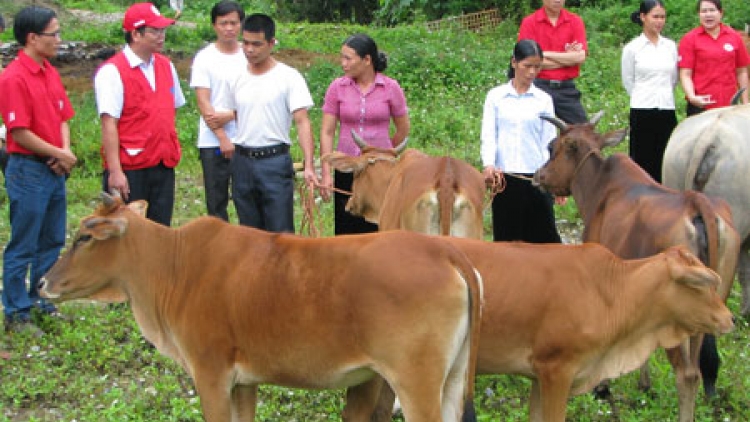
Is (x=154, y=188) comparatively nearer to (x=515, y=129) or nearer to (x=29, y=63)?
(x=29, y=63)

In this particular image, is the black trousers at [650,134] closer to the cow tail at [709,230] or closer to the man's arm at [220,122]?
the cow tail at [709,230]

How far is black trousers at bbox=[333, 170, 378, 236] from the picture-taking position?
28.4 feet

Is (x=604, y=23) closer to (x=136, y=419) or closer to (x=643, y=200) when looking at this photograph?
(x=643, y=200)

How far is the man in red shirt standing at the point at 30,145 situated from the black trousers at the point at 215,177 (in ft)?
4.25

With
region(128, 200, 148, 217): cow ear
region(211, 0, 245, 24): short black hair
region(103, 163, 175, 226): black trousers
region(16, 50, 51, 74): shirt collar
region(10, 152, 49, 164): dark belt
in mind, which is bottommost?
region(103, 163, 175, 226): black trousers

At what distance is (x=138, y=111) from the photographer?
24.9ft

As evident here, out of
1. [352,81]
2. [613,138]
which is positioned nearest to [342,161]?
[352,81]

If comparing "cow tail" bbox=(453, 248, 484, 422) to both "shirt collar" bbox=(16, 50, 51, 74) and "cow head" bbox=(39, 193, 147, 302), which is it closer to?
"cow head" bbox=(39, 193, 147, 302)

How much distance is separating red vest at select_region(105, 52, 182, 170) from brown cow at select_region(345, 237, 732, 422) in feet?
9.32

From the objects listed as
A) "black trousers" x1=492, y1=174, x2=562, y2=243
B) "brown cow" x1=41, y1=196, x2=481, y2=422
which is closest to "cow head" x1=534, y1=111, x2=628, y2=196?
"black trousers" x1=492, y1=174, x2=562, y2=243

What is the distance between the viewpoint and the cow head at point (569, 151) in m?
7.48

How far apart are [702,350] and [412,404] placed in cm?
244

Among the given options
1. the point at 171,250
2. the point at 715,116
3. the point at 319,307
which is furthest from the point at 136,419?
the point at 715,116

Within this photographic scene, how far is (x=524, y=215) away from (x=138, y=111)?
295 centimetres
